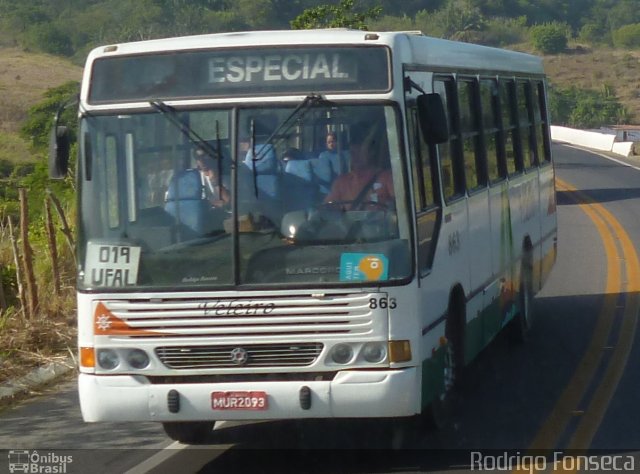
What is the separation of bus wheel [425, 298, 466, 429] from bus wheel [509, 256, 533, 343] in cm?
277

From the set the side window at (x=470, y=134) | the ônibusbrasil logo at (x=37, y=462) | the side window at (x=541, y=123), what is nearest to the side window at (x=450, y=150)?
the side window at (x=470, y=134)

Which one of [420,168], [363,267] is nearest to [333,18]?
[420,168]

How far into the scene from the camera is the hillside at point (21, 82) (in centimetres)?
5378

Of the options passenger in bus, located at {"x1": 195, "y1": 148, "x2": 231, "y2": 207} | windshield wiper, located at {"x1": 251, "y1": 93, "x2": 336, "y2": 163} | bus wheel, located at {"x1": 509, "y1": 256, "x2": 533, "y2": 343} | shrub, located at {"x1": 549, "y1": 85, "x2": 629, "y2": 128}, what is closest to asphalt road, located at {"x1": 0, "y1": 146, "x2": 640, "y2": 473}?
bus wheel, located at {"x1": 509, "y1": 256, "x2": 533, "y2": 343}

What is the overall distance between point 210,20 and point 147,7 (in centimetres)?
432

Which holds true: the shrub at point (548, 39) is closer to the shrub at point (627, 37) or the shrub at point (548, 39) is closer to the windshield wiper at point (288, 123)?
the shrub at point (627, 37)

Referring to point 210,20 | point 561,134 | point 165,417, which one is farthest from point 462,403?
point 210,20

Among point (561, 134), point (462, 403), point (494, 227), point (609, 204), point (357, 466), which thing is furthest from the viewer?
point (561, 134)

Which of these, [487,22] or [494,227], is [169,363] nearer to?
[494,227]

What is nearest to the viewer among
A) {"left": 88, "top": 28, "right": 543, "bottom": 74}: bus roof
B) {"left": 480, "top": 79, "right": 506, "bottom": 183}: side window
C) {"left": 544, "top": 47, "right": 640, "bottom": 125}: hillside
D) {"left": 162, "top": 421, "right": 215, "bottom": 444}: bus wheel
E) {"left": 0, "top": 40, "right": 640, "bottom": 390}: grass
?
{"left": 88, "top": 28, "right": 543, "bottom": 74}: bus roof

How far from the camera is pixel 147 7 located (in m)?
78.9

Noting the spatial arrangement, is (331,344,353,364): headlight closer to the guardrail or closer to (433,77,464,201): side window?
(433,77,464,201): side window

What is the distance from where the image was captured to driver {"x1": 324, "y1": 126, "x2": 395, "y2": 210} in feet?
24.1

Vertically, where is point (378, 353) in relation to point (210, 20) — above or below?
above
